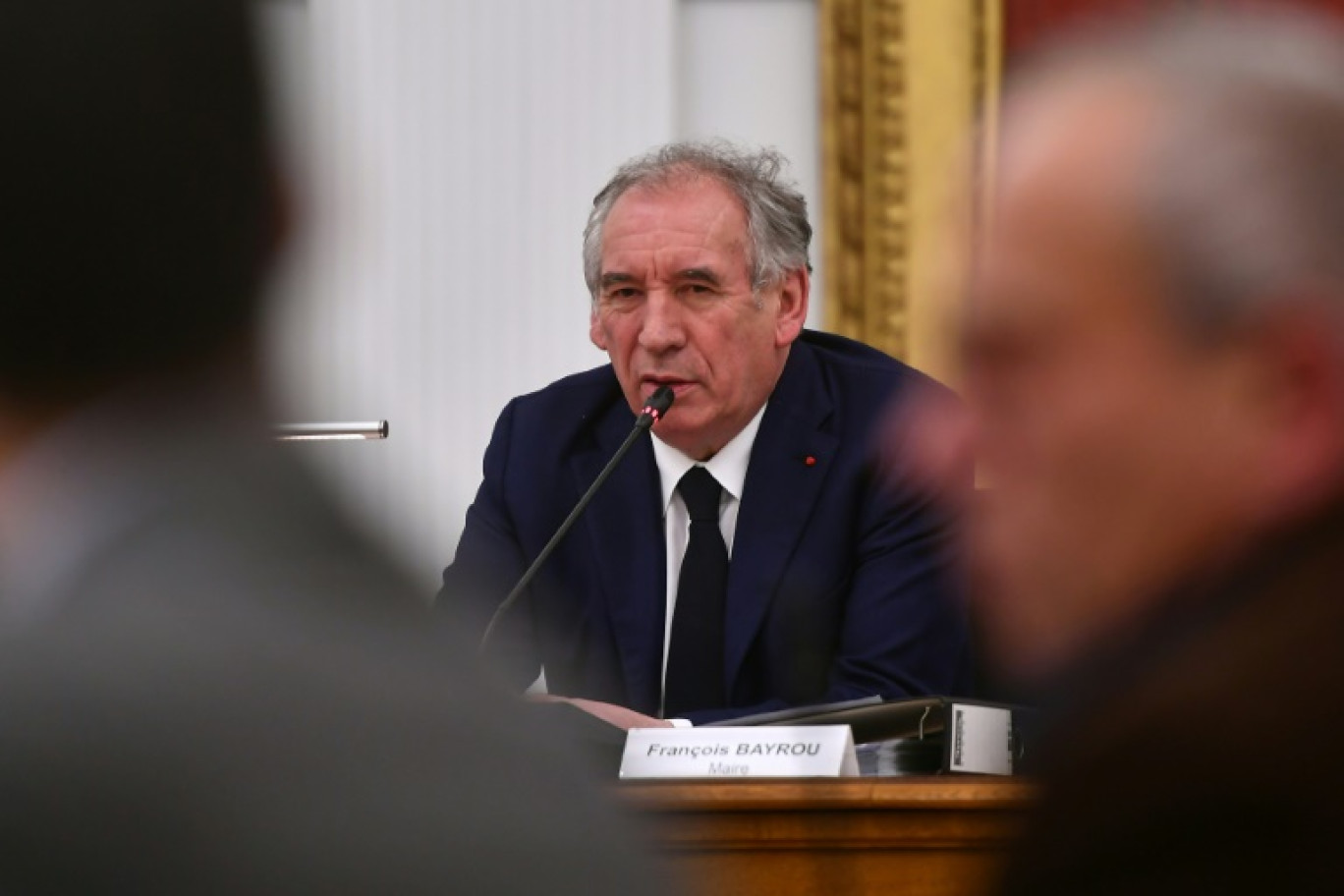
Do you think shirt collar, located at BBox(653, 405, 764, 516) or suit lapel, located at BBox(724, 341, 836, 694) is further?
shirt collar, located at BBox(653, 405, 764, 516)

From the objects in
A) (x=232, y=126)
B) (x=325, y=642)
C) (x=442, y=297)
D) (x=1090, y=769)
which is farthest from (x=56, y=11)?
(x=442, y=297)

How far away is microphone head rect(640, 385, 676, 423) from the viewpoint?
336 cm

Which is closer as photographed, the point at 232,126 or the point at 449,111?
the point at 232,126

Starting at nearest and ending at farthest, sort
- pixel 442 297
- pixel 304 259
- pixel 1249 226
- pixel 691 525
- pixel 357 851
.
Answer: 1. pixel 357 851
2. pixel 304 259
3. pixel 1249 226
4. pixel 691 525
5. pixel 442 297

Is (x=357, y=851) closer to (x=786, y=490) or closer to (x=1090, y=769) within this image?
(x=1090, y=769)

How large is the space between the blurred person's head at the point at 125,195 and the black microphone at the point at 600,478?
192cm

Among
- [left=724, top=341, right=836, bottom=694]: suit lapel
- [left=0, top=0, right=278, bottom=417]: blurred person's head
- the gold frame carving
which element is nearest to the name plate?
[left=724, top=341, right=836, bottom=694]: suit lapel

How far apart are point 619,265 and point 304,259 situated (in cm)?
296

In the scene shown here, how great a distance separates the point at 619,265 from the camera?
3729 mm

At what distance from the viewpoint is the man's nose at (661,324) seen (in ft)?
12.1

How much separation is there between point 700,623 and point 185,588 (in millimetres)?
2714

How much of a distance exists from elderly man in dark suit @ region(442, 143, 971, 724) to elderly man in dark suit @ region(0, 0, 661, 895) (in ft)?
8.22

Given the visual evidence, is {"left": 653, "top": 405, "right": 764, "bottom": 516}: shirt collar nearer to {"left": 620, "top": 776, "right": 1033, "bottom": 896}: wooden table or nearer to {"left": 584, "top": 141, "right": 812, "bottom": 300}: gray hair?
{"left": 584, "top": 141, "right": 812, "bottom": 300}: gray hair

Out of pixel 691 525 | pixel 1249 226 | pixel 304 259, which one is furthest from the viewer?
pixel 691 525
